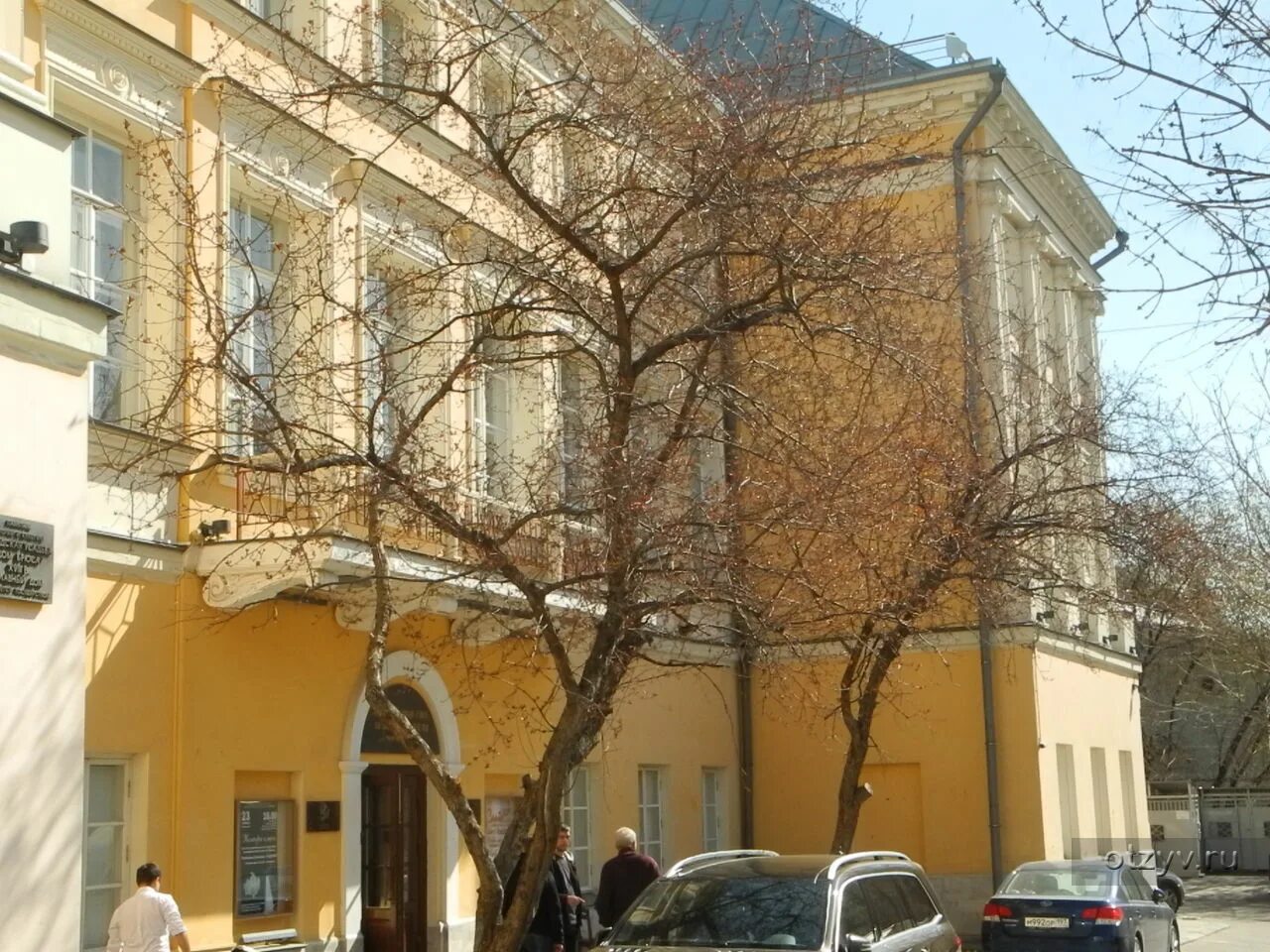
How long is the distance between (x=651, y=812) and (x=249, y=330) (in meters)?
12.1

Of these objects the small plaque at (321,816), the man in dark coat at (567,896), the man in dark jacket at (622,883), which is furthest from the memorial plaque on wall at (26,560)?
the man in dark jacket at (622,883)

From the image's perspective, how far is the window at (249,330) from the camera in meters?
11.1

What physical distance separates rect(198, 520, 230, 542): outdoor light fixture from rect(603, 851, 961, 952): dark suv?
497 cm

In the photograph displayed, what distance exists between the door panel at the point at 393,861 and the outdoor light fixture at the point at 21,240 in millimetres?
8139

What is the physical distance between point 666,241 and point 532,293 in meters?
1.11

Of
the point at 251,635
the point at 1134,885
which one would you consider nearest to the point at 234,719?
the point at 251,635

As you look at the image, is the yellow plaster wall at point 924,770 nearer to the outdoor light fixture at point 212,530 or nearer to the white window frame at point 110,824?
the outdoor light fixture at point 212,530

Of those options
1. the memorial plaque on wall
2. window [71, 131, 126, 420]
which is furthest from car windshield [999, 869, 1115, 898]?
the memorial plaque on wall

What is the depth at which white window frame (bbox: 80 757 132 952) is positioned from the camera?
1288 centimetres

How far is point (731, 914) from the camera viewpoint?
424 inches

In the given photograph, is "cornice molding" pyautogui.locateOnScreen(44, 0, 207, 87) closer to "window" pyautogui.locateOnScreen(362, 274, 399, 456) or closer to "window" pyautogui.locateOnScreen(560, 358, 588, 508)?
"window" pyautogui.locateOnScreen(362, 274, 399, 456)

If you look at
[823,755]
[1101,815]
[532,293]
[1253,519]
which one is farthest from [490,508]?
[1253,519]

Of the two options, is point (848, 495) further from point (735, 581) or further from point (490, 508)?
point (490, 508)

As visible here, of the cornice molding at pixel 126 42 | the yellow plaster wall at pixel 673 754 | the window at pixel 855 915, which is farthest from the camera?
the yellow plaster wall at pixel 673 754
